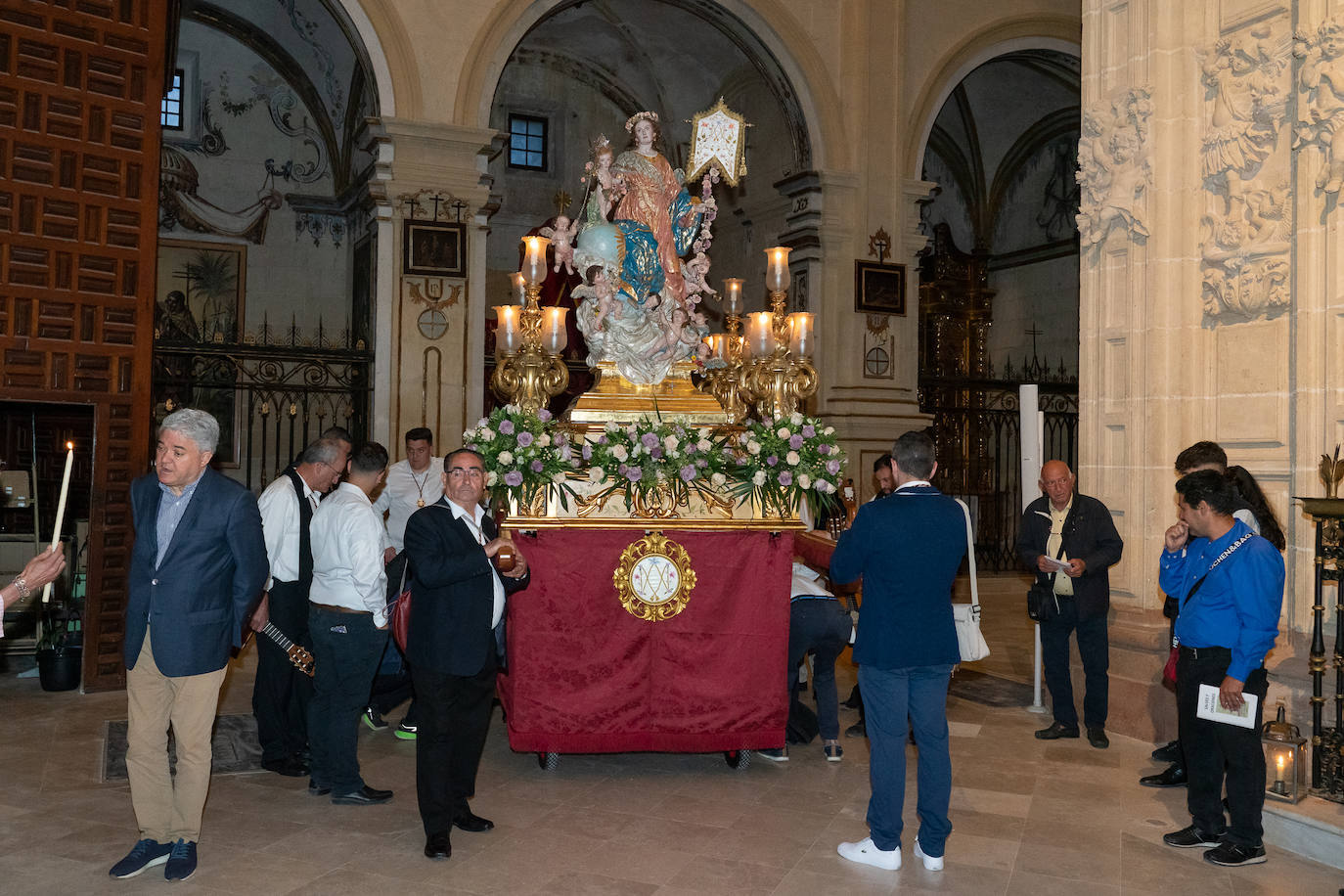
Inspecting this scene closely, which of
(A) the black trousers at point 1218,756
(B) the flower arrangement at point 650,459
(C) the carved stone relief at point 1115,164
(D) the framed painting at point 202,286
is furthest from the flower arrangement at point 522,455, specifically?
(D) the framed painting at point 202,286

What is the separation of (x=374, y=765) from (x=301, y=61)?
12603 mm

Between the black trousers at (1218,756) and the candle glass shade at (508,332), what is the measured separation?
11.8 ft

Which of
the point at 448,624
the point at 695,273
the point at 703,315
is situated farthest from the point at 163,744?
the point at 703,315

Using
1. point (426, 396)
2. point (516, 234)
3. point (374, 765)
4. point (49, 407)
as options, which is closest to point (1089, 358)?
point (374, 765)

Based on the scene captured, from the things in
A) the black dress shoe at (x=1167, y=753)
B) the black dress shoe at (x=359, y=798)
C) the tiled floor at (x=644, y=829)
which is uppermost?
the black dress shoe at (x=1167, y=753)

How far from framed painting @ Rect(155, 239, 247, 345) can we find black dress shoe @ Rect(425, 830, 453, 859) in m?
12.5

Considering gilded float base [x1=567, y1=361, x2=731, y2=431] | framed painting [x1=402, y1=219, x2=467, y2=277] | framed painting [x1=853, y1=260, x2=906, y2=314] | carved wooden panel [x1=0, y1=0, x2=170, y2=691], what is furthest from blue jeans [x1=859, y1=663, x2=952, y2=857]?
framed painting [x1=853, y1=260, x2=906, y2=314]

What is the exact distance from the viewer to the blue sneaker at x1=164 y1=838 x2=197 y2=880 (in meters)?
4.38

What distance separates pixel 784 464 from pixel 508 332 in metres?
A: 1.64

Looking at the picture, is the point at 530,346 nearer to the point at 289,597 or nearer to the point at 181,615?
the point at 289,597

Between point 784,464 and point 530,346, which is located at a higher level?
point 530,346

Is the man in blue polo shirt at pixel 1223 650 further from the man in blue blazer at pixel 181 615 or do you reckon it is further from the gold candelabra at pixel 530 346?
the man in blue blazer at pixel 181 615

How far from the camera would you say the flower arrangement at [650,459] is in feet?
18.9

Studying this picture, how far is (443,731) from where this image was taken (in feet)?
15.4
